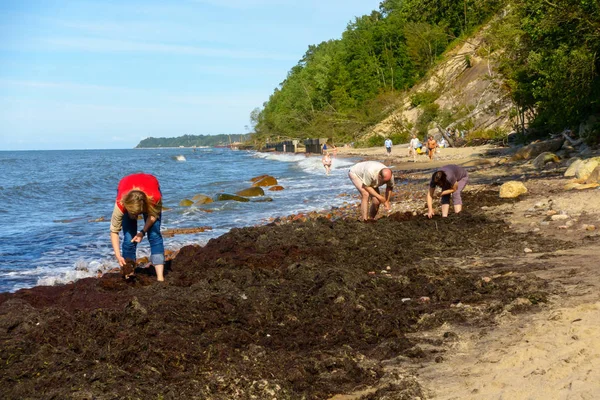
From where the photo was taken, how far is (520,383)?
13.4ft

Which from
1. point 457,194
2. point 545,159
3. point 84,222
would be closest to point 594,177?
point 457,194

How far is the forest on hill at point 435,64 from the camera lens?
16.3 m

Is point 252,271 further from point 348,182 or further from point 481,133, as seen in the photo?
point 481,133

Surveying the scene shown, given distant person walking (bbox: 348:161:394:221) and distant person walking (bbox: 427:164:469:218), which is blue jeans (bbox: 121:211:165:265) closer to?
distant person walking (bbox: 348:161:394:221)

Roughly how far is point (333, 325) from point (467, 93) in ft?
150

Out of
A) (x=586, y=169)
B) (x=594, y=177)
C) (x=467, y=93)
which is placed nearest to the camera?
(x=594, y=177)

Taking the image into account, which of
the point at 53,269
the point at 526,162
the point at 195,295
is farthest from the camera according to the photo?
the point at 526,162

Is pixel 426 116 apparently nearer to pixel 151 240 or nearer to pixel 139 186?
pixel 151 240

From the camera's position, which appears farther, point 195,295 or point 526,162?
point 526,162

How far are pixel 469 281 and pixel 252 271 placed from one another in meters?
2.78

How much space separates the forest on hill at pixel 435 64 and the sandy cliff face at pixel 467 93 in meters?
0.88

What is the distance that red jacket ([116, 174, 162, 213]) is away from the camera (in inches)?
288

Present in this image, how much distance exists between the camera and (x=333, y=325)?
5.79 metres

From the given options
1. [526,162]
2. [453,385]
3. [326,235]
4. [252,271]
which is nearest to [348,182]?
[526,162]
